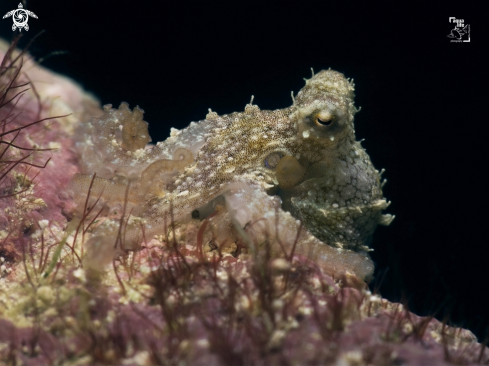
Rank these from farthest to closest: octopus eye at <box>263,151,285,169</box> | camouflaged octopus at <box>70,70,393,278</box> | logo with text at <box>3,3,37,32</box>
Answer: logo with text at <box>3,3,37,32</box> < octopus eye at <box>263,151,285,169</box> < camouflaged octopus at <box>70,70,393,278</box>

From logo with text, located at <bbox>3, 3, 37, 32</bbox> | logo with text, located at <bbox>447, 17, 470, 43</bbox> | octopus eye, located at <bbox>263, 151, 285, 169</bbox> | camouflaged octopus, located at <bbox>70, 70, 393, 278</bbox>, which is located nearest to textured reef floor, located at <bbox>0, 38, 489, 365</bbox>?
camouflaged octopus, located at <bbox>70, 70, 393, 278</bbox>

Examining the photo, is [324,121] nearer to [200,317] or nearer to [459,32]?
[200,317]

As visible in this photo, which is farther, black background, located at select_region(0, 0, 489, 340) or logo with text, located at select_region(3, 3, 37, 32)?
logo with text, located at select_region(3, 3, 37, 32)

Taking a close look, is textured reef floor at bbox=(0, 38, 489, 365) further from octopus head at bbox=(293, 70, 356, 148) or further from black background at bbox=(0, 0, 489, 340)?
black background at bbox=(0, 0, 489, 340)

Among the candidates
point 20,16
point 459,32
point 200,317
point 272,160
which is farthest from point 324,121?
point 20,16

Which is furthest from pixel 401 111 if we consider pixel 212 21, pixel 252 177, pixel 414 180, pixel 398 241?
pixel 252 177

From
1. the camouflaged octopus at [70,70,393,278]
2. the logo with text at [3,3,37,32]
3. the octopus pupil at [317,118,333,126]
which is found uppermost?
the logo with text at [3,3,37,32]

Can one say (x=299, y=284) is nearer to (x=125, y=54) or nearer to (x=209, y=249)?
(x=209, y=249)
